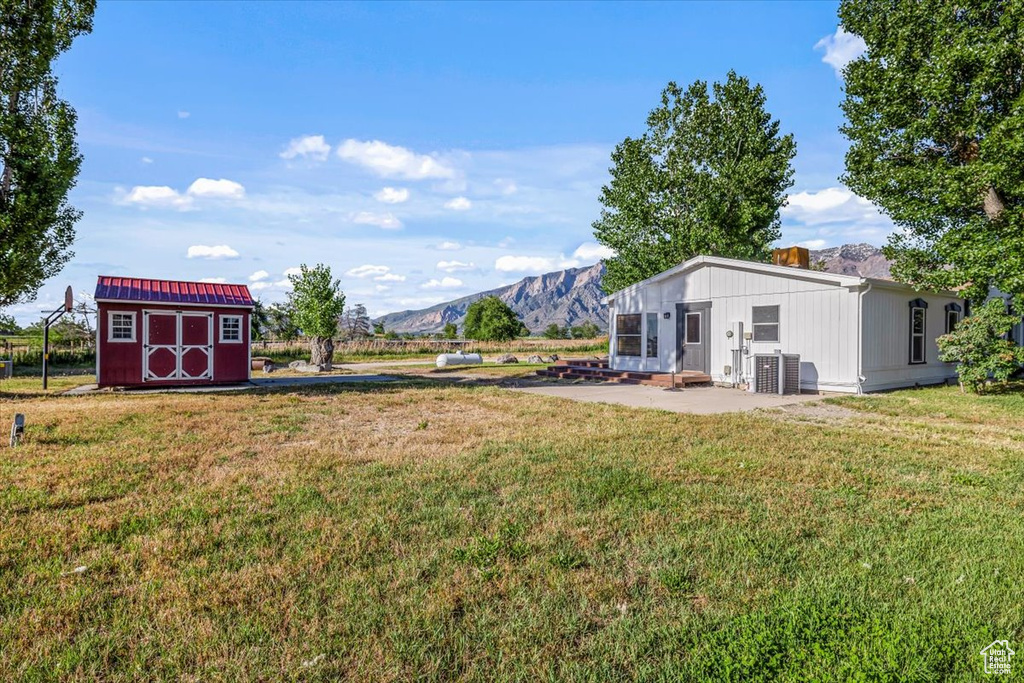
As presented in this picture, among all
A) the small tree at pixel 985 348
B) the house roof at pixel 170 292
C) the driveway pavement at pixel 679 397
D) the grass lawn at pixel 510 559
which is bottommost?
the grass lawn at pixel 510 559

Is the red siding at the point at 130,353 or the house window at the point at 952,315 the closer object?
the red siding at the point at 130,353

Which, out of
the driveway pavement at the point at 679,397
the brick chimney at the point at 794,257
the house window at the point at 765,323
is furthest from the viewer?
the brick chimney at the point at 794,257

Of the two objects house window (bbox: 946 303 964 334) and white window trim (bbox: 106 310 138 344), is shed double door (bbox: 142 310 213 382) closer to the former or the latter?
white window trim (bbox: 106 310 138 344)

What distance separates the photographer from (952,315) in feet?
50.4

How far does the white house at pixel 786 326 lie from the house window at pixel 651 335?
31 mm

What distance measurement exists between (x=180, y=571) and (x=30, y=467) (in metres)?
3.86

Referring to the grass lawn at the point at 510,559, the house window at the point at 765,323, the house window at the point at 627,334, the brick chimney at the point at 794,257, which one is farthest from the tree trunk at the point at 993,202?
the grass lawn at the point at 510,559

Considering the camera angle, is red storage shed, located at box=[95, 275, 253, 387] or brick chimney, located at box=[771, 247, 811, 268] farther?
brick chimney, located at box=[771, 247, 811, 268]

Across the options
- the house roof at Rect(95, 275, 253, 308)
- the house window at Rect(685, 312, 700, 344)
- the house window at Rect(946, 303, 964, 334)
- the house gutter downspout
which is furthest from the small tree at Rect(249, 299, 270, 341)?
the house window at Rect(946, 303, 964, 334)

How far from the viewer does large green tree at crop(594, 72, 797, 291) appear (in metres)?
24.2

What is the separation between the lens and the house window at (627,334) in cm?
1672

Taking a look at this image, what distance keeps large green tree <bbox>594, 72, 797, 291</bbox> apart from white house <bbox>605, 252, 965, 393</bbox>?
9072 millimetres

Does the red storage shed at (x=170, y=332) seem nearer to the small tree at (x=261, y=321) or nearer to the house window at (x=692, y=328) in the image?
the house window at (x=692, y=328)

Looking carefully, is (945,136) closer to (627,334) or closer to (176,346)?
(627,334)
